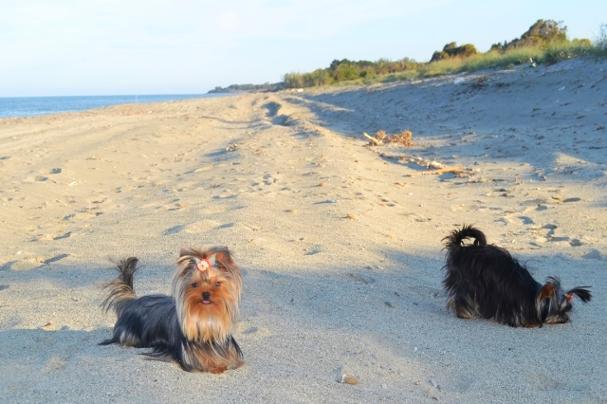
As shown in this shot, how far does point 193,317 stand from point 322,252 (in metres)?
3.01

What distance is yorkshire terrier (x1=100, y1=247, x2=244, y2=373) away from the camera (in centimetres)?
368

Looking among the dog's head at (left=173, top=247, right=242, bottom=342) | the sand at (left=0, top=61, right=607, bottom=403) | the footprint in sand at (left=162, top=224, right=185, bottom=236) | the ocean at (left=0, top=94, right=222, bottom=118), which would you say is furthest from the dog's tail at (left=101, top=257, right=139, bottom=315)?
the ocean at (left=0, top=94, right=222, bottom=118)

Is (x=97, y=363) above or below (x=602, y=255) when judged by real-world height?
above

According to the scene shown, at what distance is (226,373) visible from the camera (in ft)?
13.2

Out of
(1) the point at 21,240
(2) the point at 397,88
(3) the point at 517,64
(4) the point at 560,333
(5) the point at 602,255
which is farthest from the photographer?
(2) the point at 397,88

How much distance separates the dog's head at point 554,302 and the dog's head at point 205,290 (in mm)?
2381

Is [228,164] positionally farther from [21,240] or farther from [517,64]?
[517,64]

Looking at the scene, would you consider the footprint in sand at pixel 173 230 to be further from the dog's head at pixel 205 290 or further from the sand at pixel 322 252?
the dog's head at pixel 205 290

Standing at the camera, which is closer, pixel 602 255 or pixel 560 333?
pixel 560 333

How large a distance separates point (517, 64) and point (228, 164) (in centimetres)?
1635

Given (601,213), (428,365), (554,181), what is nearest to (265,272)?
(428,365)

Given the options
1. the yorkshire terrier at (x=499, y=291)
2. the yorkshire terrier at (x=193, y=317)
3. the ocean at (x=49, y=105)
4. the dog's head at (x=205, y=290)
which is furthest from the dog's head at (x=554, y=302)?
the ocean at (x=49, y=105)

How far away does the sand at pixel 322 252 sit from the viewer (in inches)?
160

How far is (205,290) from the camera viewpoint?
3.68 metres
